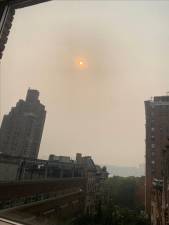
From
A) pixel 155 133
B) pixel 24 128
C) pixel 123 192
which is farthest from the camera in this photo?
pixel 24 128

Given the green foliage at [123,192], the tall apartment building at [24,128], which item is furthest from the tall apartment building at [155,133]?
the tall apartment building at [24,128]

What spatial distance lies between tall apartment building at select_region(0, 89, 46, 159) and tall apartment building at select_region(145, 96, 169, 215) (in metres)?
24.0

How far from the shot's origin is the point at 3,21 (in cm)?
208

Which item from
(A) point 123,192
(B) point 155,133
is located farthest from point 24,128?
(B) point 155,133

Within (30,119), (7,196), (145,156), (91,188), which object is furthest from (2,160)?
(30,119)

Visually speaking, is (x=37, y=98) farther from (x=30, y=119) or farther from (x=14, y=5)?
(x=14, y=5)

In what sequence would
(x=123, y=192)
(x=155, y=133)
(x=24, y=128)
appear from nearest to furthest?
(x=123, y=192) → (x=155, y=133) → (x=24, y=128)

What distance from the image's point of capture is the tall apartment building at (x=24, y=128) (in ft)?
126

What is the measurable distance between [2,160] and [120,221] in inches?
432

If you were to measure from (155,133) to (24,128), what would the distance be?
26998 mm

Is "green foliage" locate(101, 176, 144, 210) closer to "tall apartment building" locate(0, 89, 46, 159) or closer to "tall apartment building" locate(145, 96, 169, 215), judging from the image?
"tall apartment building" locate(145, 96, 169, 215)

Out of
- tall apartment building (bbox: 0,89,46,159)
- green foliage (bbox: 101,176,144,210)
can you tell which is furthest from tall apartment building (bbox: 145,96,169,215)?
tall apartment building (bbox: 0,89,46,159)

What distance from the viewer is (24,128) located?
40.1m

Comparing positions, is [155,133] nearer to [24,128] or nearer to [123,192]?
[123,192]
